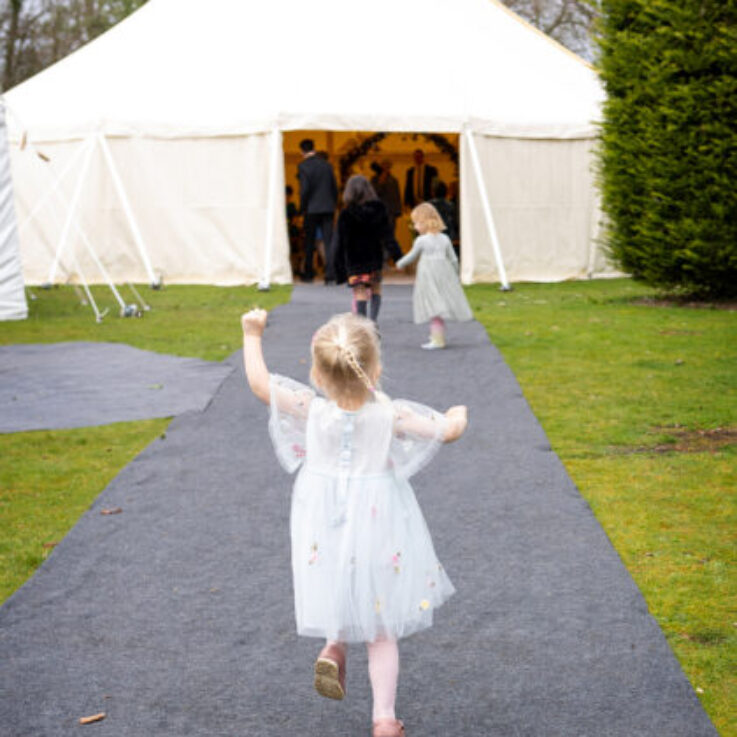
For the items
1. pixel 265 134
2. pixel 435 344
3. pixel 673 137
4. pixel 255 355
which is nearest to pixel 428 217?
pixel 435 344

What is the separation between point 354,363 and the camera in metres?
3.40

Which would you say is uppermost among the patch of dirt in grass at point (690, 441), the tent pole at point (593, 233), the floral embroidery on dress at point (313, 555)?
the floral embroidery on dress at point (313, 555)

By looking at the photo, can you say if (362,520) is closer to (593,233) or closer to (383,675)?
(383,675)

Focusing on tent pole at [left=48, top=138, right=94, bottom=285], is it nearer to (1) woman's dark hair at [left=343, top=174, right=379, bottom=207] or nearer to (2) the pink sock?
(1) woman's dark hair at [left=343, top=174, right=379, bottom=207]

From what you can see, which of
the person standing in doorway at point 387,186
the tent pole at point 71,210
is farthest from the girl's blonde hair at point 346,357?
the person standing in doorway at point 387,186

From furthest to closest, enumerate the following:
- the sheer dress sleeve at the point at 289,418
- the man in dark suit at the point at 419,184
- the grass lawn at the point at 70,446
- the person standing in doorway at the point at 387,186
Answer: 1. the man in dark suit at the point at 419,184
2. the person standing in doorway at the point at 387,186
3. the grass lawn at the point at 70,446
4. the sheer dress sleeve at the point at 289,418

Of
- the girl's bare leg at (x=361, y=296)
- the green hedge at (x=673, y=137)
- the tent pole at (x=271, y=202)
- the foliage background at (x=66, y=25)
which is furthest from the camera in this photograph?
the foliage background at (x=66, y=25)

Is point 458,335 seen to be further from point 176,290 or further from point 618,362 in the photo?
point 176,290

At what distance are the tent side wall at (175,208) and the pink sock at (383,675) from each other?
15.0 m

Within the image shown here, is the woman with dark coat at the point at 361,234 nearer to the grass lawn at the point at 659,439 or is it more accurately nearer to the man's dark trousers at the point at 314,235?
the grass lawn at the point at 659,439

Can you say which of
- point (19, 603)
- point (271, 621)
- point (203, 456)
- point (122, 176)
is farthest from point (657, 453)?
point (122, 176)

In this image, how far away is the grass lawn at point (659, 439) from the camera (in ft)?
14.4

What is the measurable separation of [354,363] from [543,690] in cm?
124

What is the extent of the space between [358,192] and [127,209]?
781 cm
